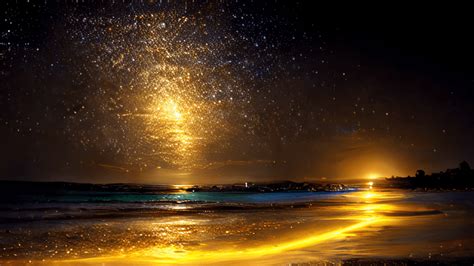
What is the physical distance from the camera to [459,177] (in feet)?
112

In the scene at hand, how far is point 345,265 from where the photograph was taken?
4.55 meters

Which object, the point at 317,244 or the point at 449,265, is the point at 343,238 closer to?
the point at 317,244

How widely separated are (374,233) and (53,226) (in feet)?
26.0

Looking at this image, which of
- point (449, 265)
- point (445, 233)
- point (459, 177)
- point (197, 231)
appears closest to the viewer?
point (449, 265)

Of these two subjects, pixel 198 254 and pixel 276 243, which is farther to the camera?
pixel 276 243

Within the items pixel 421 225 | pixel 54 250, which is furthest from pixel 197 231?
pixel 421 225

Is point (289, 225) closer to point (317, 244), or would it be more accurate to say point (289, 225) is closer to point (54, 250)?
point (317, 244)

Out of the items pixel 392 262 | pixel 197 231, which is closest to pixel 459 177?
pixel 197 231

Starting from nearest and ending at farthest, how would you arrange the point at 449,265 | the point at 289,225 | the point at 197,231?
the point at 449,265, the point at 197,231, the point at 289,225

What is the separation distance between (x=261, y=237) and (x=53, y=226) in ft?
19.4

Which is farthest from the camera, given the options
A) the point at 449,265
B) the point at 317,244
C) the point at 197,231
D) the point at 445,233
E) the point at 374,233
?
the point at 197,231

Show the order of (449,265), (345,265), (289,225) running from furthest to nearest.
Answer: (289,225) < (345,265) < (449,265)

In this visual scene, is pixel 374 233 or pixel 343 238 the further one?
pixel 374 233

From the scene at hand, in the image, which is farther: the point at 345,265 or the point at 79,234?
the point at 79,234
